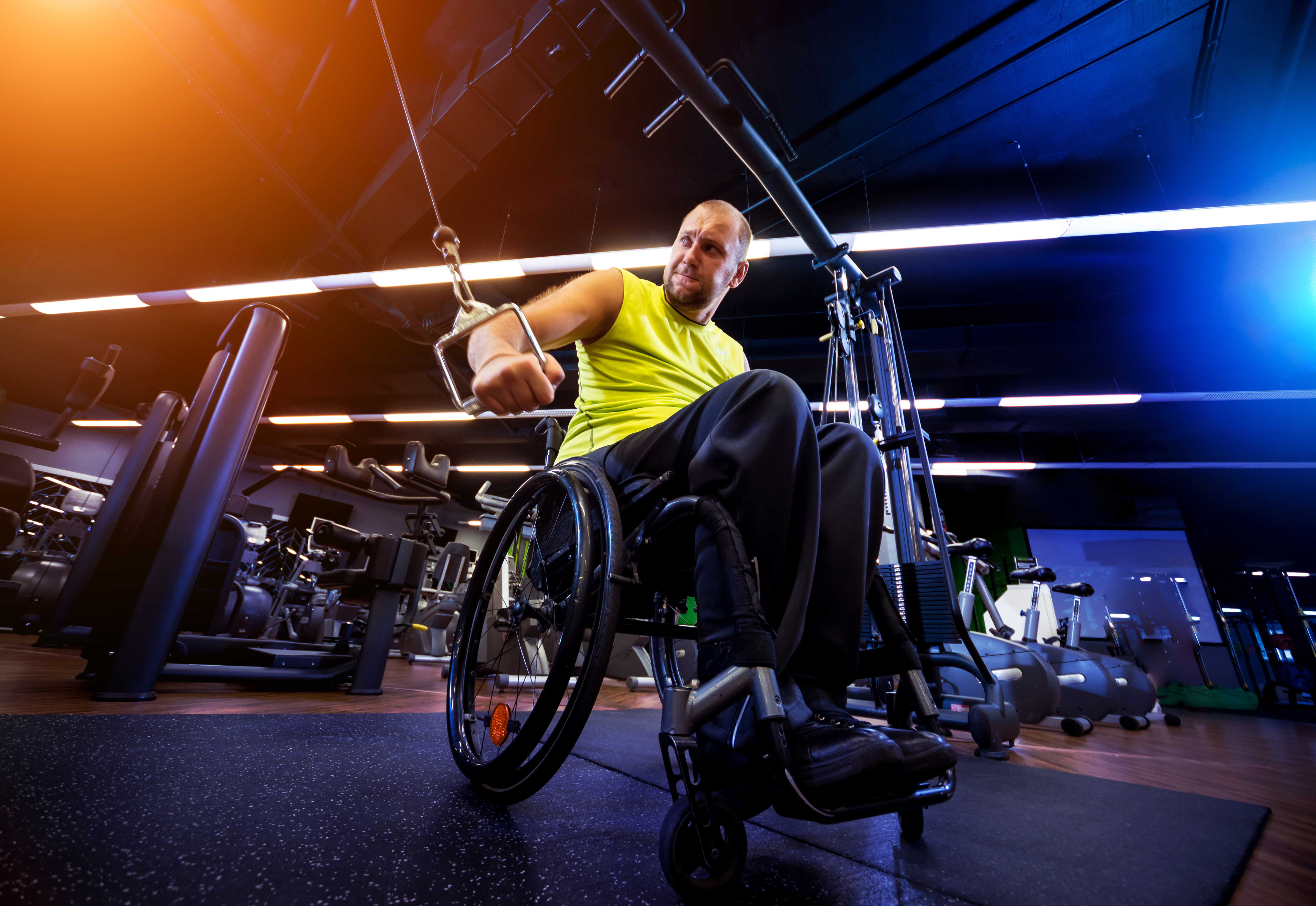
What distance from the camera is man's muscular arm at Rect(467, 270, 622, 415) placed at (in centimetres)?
74

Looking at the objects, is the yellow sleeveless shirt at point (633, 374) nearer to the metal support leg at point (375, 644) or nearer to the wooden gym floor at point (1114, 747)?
the wooden gym floor at point (1114, 747)

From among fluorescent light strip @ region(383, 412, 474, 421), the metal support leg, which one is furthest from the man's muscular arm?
fluorescent light strip @ region(383, 412, 474, 421)

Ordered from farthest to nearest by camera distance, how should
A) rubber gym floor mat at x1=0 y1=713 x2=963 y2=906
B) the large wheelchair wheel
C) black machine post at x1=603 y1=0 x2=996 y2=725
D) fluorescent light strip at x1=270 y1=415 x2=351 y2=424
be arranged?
fluorescent light strip at x1=270 y1=415 x2=351 y2=424 < black machine post at x1=603 y1=0 x2=996 y2=725 < the large wheelchair wheel < rubber gym floor mat at x1=0 y1=713 x2=963 y2=906

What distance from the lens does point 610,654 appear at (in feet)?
2.48

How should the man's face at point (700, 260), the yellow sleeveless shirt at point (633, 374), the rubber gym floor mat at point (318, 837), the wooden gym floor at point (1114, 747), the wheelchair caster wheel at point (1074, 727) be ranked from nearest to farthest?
the rubber gym floor mat at point (318, 837)
the wooden gym floor at point (1114, 747)
the yellow sleeveless shirt at point (633, 374)
the man's face at point (700, 260)
the wheelchair caster wheel at point (1074, 727)

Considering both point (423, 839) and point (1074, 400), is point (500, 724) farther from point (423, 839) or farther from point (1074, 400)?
point (1074, 400)

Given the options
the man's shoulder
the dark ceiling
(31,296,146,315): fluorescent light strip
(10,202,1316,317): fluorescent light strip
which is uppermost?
the dark ceiling

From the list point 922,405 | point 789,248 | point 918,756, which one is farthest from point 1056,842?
point 922,405

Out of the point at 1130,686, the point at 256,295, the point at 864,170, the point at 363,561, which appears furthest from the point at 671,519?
the point at 256,295

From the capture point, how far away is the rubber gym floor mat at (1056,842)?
0.65 m

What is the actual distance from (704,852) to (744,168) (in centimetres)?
478

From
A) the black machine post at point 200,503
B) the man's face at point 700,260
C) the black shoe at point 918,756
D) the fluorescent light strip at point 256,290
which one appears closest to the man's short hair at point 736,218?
the man's face at point 700,260

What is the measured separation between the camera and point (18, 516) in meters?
2.11

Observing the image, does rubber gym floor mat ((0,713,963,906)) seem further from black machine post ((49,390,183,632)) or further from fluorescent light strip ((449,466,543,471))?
fluorescent light strip ((449,466,543,471))
